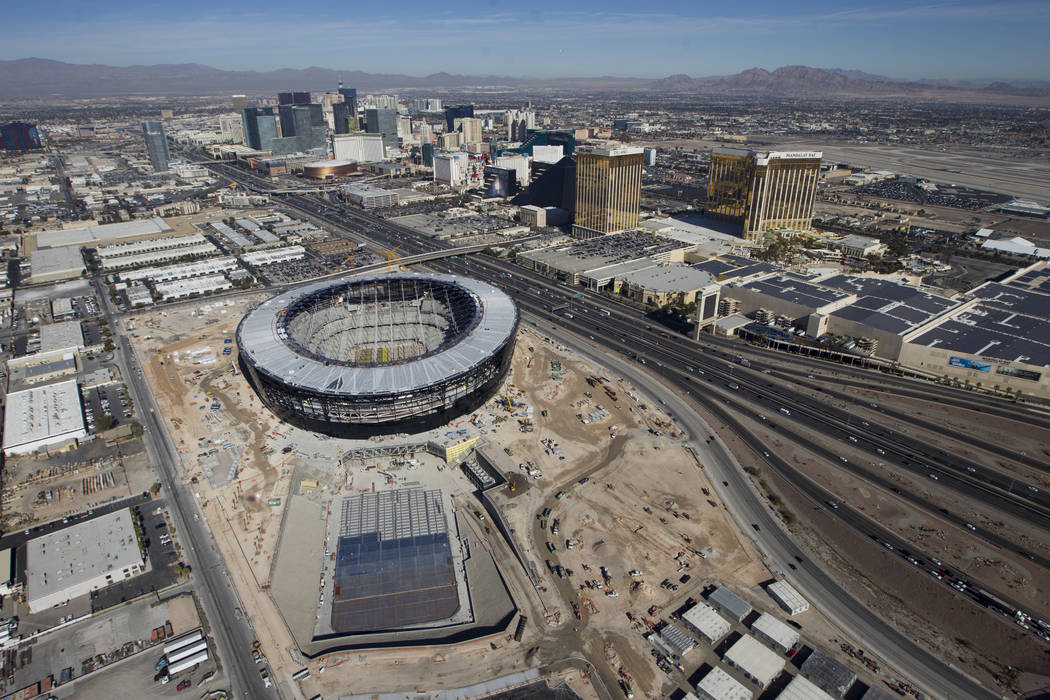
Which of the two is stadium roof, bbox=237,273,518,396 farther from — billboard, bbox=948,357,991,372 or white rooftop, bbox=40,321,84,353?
billboard, bbox=948,357,991,372

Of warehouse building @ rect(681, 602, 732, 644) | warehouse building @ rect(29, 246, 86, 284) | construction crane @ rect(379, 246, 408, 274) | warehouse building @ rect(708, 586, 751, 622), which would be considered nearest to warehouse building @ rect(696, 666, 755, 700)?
warehouse building @ rect(681, 602, 732, 644)

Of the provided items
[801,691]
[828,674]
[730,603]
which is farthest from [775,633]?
[801,691]

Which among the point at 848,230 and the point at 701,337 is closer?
the point at 701,337

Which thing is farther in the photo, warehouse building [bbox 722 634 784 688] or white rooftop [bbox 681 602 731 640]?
white rooftop [bbox 681 602 731 640]

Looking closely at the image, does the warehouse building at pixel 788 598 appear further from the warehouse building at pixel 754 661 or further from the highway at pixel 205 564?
the highway at pixel 205 564

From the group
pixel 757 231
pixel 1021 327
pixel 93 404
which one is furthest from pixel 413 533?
pixel 757 231

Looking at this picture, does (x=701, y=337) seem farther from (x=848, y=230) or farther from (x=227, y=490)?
(x=848, y=230)
